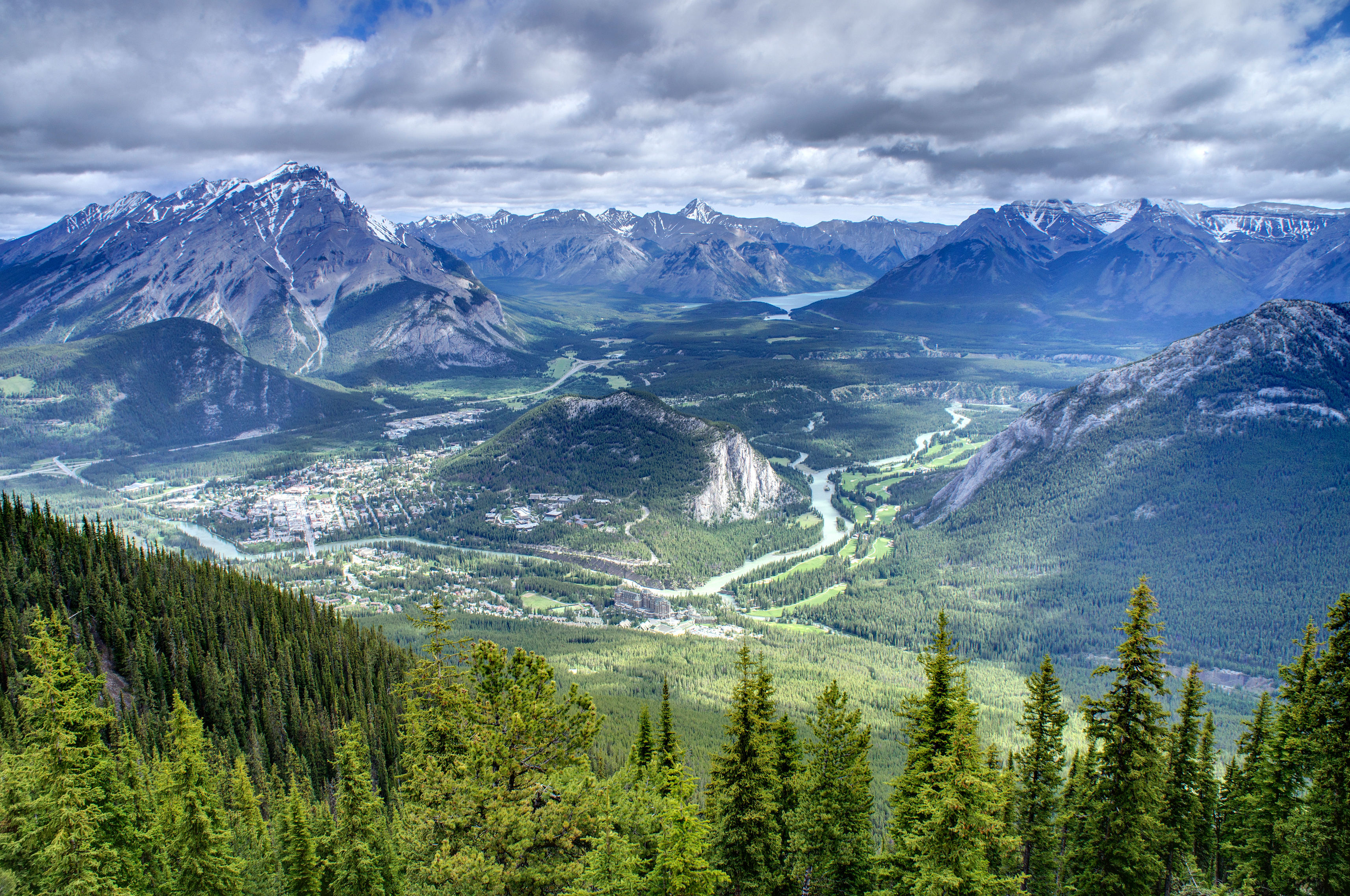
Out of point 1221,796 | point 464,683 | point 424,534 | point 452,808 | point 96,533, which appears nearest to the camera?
point 452,808

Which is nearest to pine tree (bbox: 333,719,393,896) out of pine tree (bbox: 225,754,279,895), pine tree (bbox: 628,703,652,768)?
pine tree (bbox: 225,754,279,895)

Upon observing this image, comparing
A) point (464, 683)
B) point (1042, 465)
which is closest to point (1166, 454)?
point (1042, 465)

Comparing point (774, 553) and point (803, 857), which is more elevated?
point (803, 857)

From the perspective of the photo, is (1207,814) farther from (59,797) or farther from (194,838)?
(59,797)

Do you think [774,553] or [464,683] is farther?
[774,553]

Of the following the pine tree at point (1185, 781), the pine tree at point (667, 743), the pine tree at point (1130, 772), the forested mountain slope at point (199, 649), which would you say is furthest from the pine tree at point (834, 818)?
the forested mountain slope at point (199, 649)

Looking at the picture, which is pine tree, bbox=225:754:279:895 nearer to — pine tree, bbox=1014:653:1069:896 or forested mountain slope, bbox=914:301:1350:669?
pine tree, bbox=1014:653:1069:896

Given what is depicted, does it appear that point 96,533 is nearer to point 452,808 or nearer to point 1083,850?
point 452,808
